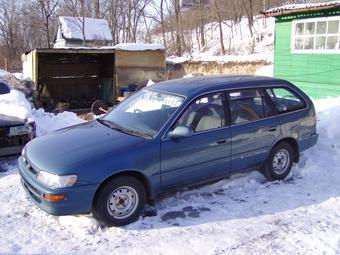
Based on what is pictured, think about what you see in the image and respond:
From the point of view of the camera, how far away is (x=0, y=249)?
3.99m

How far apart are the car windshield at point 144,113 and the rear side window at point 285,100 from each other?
165 centimetres

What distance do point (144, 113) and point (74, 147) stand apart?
3.64 ft

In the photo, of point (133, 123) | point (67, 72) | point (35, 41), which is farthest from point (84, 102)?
point (35, 41)

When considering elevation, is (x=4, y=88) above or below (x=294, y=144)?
above

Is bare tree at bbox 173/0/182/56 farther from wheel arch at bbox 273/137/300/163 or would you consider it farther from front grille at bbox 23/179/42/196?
front grille at bbox 23/179/42/196

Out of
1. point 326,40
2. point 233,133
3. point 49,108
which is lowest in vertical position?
point 49,108

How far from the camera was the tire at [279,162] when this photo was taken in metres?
5.85

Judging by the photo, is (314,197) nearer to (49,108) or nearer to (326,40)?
(326,40)

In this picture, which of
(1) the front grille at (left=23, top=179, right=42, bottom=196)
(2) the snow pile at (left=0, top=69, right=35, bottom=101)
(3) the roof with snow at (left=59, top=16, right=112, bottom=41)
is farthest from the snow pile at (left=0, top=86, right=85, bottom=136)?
(3) the roof with snow at (left=59, top=16, right=112, bottom=41)

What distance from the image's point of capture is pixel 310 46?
13.4 metres

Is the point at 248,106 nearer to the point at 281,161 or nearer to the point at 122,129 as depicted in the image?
the point at 281,161

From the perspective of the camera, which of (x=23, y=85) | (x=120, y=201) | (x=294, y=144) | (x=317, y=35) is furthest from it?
(x=23, y=85)

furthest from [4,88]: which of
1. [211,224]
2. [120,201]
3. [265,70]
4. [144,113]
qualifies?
[265,70]

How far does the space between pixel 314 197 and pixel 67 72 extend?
Answer: 14.3m
